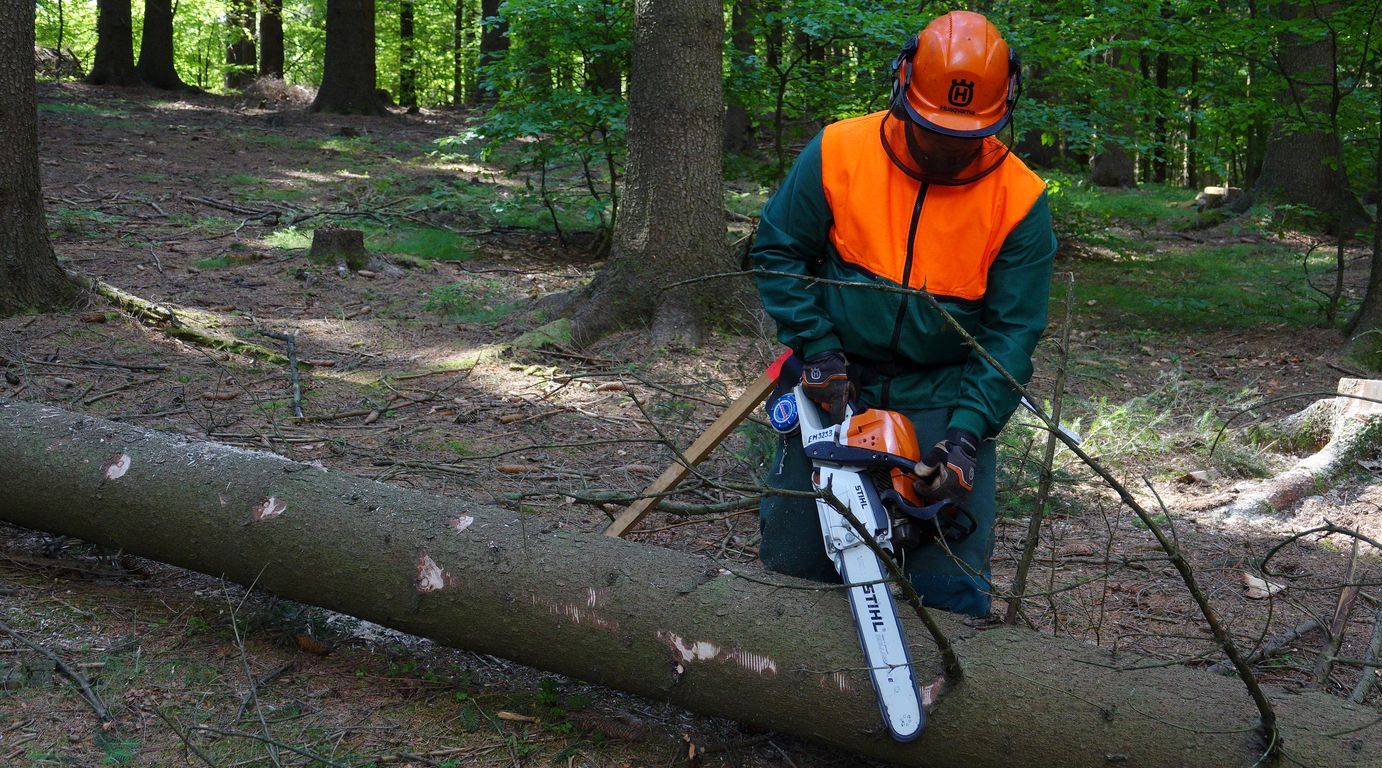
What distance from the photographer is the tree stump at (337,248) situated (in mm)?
7777

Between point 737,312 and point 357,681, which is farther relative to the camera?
point 737,312

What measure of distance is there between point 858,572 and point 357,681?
57.1 inches

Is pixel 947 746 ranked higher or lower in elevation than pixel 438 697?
higher

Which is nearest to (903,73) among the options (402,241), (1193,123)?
(402,241)

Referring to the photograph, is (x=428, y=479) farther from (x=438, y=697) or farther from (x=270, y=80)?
(x=270, y=80)

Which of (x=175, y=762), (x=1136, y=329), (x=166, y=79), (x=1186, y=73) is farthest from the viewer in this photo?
(x=1186, y=73)

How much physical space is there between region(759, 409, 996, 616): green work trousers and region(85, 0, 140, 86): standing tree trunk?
1711 cm

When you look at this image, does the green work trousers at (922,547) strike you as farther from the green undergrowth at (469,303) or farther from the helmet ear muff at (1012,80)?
the green undergrowth at (469,303)

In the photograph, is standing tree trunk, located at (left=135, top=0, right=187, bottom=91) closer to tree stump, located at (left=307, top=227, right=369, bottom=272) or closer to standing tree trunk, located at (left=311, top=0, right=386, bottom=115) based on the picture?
standing tree trunk, located at (left=311, top=0, right=386, bottom=115)

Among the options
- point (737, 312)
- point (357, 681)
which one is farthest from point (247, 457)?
point (737, 312)

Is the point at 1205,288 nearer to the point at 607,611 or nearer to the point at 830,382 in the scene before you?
the point at 830,382

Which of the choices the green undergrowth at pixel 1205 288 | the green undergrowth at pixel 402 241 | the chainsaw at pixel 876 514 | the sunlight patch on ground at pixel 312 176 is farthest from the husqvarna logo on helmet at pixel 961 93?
the sunlight patch on ground at pixel 312 176

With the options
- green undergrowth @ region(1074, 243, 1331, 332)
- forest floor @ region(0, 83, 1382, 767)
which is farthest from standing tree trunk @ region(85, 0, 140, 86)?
green undergrowth @ region(1074, 243, 1331, 332)

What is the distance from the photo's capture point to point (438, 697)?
270 cm
